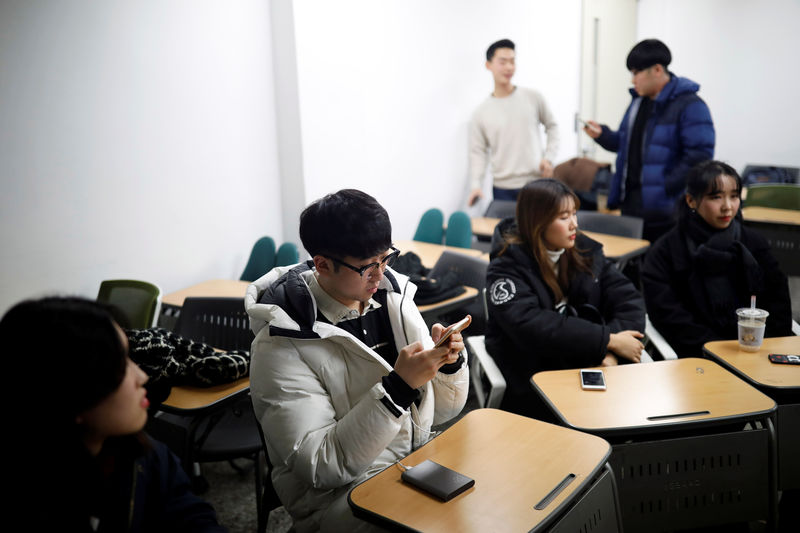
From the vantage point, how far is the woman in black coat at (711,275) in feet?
8.63

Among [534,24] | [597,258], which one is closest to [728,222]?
[597,258]

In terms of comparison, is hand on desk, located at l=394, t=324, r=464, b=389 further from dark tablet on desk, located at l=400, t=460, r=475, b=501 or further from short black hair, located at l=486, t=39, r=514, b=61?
short black hair, located at l=486, t=39, r=514, b=61

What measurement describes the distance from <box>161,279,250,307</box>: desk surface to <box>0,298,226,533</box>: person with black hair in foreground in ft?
7.64

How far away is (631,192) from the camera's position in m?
4.23

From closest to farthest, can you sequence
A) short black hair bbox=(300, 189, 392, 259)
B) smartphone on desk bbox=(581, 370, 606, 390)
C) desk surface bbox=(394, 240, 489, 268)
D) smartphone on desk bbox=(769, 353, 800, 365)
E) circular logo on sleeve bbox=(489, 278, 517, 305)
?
short black hair bbox=(300, 189, 392, 259), smartphone on desk bbox=(581, 370, 606, 390), smartphone on desk bbox=(769, 353, 800, 365), circular logo on sleeve bbox=(489, 278, 517, 305), desk surface bbox=(394, 240, 489, 268)

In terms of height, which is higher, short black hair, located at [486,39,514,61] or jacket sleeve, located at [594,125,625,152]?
short black hair, located at [486,39,514,61]

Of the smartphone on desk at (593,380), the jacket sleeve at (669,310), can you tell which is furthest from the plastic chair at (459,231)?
the smartphone on desk at (593,380)

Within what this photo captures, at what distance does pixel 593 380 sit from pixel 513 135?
146 inches

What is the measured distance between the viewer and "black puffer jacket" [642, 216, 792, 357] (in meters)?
2.62

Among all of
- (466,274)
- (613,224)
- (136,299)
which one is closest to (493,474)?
(466,274)

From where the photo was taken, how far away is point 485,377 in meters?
2.48

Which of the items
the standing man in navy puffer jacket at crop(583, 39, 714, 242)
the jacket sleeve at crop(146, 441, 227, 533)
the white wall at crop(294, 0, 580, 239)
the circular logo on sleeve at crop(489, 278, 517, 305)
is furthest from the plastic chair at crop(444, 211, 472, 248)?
the jacket sleeve at crop(146, 441, 227, 533)

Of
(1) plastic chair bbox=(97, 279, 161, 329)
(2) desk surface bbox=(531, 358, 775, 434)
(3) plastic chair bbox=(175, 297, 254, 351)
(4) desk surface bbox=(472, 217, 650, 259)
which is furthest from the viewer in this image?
(4) desk surface bbox=(472, 217, 650, 259)

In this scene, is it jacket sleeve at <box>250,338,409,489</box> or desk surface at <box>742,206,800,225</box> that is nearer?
jacket sleeve at <box>250,338,409,489</box>
